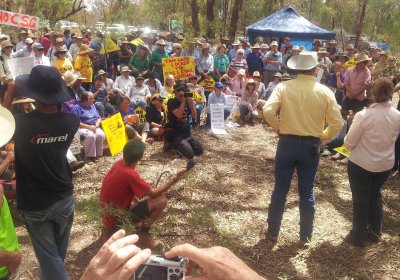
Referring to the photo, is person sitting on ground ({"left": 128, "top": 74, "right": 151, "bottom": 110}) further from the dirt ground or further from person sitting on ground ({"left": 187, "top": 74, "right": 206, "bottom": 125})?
the dirt ground

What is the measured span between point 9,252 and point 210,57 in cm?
918

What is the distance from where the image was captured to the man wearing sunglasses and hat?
2.42 meters

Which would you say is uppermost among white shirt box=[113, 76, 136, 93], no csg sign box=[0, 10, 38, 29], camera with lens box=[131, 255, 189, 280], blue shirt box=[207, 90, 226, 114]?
no csg sign box=[0, 10, 38, 29]

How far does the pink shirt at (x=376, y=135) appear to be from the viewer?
3520mm

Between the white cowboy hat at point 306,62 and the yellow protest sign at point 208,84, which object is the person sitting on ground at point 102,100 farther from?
the white cowboy hat at point 306,62

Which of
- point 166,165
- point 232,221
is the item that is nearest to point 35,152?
point 232,221

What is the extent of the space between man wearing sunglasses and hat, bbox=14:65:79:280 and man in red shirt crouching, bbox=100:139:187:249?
0.84m

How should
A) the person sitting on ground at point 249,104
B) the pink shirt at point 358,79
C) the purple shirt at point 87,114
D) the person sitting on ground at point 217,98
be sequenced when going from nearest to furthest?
the purple shirt at point 87,114, the pink shirt at point 358,79, the person sitting on ground at point 217,98, the person sitting on ground at point 249,104

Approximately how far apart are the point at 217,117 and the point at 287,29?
7975mm

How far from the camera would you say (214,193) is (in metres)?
5.28

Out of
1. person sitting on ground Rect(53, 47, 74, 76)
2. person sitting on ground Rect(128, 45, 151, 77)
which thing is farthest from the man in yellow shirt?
person sitting on ground Rect(128, 45, 151, 77)

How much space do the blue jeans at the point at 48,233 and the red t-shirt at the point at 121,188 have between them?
32.6 inches

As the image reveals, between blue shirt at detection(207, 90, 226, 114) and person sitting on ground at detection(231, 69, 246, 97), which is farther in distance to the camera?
person sitting on ground at detection(231, 69, 246, 97)

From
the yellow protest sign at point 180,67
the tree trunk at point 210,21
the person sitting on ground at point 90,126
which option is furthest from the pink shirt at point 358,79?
the tree trunk at point 210,21
